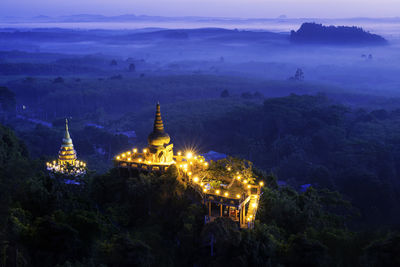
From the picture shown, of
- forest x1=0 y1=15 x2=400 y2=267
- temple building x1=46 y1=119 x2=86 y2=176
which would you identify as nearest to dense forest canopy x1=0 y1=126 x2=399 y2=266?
forest x1=0 y1=15 x2=400 y2=267

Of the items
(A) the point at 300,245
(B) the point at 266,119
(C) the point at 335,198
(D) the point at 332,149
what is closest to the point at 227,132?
(B) the point at 266,119

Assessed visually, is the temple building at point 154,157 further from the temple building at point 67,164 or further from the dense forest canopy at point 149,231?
the temple building at point 67,164

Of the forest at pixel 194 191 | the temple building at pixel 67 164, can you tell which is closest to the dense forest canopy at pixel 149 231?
the forest at pixel 194 191

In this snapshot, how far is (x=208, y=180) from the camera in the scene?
27984 millimetres

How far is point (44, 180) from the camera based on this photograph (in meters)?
31.6

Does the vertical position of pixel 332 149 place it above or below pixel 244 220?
above

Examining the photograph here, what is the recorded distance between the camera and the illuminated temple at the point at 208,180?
2553 centimetres

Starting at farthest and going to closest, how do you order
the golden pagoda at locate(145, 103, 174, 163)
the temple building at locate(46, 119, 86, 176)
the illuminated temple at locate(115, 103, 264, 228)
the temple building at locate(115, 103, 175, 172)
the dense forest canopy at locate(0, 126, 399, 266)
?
the temple building at locate(46, 119, 86, 176) → the golden pagoda at locate(145, 103, 174, 163) → the temple building at locate(115, 103, 175, 172) → the illuminated temple at locate(115, 103, 264, 228) → the dense forest canopy at locate(0, 126, 399, 266)

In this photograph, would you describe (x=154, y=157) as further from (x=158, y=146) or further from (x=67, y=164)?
(x=67, y=164)

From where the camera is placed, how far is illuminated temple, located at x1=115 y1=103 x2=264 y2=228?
83.8 feet

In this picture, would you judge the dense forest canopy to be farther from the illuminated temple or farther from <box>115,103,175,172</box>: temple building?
<box>115,103,175,172</box>: temple building

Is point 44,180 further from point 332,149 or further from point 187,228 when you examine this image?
point 332,149

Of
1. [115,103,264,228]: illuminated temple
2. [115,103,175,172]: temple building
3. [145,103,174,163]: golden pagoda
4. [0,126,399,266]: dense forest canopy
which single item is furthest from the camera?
[145,103,174,163]: golden pagoda

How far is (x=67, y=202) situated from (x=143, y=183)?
5.45 metres
